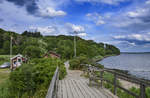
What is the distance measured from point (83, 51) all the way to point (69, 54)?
10.8 meters

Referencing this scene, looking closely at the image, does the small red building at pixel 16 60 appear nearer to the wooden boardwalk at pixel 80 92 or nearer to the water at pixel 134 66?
the water at pixel 134 66

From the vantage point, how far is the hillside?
30.4 meters

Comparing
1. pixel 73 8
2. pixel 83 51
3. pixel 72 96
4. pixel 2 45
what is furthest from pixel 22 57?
pixel 2 45

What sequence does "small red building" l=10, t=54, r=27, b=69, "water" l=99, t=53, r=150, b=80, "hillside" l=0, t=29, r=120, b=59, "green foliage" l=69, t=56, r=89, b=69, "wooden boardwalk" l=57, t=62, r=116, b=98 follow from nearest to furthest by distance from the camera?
"wooden boardwalk" l=57, t=62, r=116, b=98
"green foliage" l=69, t=56, r=89, b=69
"water" l=99, t=53, r=150, b=80
"small red building" l=10, t=54, r=27, b=69
"hillside" l=0, t=29, r=120, b=59

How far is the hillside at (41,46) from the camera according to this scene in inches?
1195

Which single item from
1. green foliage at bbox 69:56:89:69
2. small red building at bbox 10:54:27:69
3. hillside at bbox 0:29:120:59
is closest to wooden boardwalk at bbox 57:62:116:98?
green foliage at bbox 69:56:89:69

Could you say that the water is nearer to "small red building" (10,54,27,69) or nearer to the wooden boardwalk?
the wooden boardwalk

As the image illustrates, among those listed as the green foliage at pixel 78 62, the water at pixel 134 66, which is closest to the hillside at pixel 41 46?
the water at pixel 134 66

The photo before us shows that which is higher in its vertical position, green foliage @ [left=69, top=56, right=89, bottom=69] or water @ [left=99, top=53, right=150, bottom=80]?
green foliage @ [left=69, top=56, right=89, bottom=69]

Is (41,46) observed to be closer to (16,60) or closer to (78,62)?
(16,60)

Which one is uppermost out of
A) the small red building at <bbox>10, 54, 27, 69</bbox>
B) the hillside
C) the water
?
A: the hillside

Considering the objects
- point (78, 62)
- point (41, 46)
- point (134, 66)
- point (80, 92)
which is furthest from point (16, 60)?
point (134, 66)

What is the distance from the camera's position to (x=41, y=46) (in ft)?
135

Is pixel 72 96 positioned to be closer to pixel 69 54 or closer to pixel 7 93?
pixel 7 93
